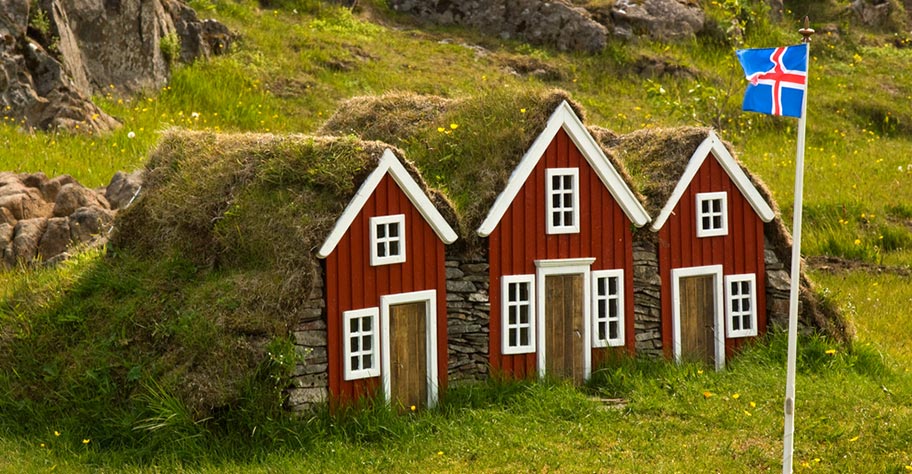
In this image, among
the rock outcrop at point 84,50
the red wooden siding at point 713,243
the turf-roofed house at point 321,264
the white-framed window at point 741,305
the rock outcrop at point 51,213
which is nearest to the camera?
the turf-roofed house at point 321,264

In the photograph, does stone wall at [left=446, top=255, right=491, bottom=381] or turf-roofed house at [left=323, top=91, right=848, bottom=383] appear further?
turf-roofed house at [left=323, top=91, right=848, bottom=383]

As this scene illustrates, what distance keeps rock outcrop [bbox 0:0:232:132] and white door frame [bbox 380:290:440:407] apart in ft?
43.5

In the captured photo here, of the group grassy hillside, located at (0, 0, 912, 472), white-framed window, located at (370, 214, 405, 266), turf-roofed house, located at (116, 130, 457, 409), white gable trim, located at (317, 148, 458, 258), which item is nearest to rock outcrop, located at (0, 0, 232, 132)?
grassy hillside, located at (0, 0, 912, 472)

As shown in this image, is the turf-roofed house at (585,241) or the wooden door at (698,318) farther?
the wooden door at (698,318)

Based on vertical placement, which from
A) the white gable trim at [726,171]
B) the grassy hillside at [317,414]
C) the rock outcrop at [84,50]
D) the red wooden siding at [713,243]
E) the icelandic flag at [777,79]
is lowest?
the grassy hillside at [317,414]

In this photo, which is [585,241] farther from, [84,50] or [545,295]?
[84,50]

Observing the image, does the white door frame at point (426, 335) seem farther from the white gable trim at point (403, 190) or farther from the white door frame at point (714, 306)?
the white door frame at point (714, 306)

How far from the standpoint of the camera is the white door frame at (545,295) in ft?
57.6

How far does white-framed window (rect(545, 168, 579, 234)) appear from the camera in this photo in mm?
17641

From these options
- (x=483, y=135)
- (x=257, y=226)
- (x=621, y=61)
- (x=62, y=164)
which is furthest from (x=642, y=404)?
(x=621, y=61)

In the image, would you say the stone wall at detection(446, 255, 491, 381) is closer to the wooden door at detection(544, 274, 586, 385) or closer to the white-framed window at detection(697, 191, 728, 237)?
the wooden door at detection(544, 274, 586, 385)

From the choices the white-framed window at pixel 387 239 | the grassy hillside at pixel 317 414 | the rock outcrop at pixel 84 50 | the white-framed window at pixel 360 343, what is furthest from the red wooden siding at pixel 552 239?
the rock outcrop at pixel 84 50

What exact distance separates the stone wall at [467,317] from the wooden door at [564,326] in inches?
37.7

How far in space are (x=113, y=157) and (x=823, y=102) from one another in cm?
2045
